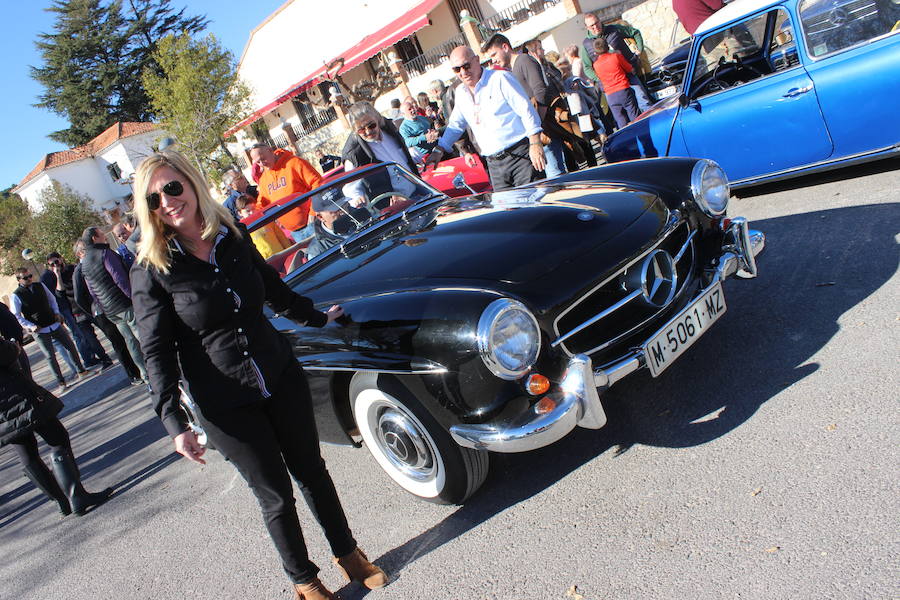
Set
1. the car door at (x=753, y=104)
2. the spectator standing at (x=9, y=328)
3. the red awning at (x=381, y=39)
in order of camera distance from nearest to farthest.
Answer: the car door at (x=753, y=104)
the spectator standing at (x=9, y=328)
the red awning at (x=381, y=39)

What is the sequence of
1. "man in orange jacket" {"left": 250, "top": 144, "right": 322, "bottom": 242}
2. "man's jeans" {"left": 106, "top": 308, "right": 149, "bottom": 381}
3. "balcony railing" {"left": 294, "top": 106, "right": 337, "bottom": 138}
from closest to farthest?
"man in orange jacket" {"left": 250, "top": 144, "right": 322, "bottom": 242} < "man's jeans" {"left": 106, "top": 308, "right": 149, "bottom": 381} < "balcony railing" {"left": 294, "top": 106, "right": 337, "bottom": 138}

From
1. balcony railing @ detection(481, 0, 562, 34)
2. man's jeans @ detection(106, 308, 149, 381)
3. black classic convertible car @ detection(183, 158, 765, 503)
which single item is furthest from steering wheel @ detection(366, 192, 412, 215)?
balcony railing @ detection(481, 0, 562, 34)

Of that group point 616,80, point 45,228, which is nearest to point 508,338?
point 616,80

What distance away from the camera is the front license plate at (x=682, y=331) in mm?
3002

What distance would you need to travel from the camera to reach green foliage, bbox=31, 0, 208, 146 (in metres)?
52.7

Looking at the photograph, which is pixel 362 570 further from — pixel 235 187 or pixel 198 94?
pixel 198 94

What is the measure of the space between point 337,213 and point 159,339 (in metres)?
2.09

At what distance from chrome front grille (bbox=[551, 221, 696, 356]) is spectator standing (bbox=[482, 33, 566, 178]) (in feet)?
9.35

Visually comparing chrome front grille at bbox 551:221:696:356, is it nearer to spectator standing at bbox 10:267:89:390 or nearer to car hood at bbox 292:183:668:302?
car hood at bbox 292:183:668:302

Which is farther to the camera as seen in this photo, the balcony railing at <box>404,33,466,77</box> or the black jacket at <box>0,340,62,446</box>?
the balcony railing at <box>404,33,466,77</box>

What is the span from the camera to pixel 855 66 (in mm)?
5066

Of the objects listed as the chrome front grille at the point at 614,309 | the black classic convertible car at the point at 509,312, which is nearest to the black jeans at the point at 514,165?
the black classic convertible car at the point at 509,312

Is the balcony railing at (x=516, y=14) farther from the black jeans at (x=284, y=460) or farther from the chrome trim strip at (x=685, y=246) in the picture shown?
the black jeans at (x=284, y=460)

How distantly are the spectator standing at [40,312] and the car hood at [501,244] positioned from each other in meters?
7.26
